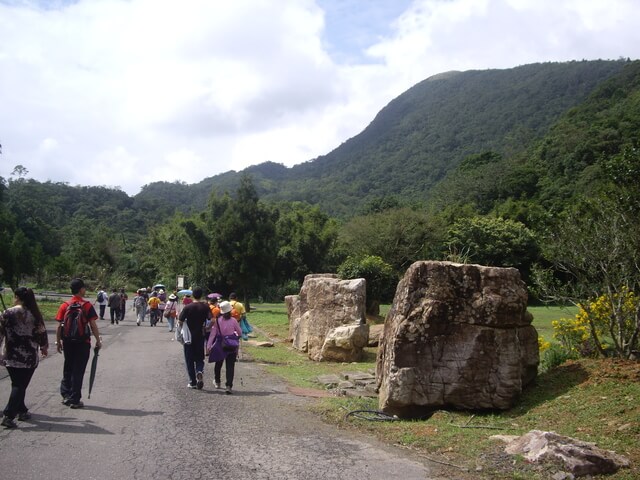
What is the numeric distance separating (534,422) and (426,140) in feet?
445

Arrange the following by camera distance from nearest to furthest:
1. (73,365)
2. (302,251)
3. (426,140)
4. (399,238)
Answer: (73,365) < (399,238) < (302,251) < (426,140)

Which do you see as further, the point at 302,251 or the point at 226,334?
the point at 302,251

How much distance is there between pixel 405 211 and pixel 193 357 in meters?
39.7

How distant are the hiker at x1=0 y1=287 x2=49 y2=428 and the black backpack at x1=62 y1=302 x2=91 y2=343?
0.65 metres

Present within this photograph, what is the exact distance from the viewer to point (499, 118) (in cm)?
13712

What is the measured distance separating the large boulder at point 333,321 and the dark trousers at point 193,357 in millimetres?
5587

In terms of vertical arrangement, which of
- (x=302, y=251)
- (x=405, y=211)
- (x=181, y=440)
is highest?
(x=405, y=211)

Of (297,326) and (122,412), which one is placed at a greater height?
(297,326)

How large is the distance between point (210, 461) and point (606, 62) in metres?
173

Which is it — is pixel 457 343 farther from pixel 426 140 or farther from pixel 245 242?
pixel 426 140

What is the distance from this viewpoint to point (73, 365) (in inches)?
332

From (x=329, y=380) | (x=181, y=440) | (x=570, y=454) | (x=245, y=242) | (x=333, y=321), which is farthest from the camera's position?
(x=245, y=242)

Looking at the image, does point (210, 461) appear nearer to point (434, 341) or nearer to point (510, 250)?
point (434, 341)

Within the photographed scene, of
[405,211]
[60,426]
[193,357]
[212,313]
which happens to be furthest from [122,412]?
[405,211]
